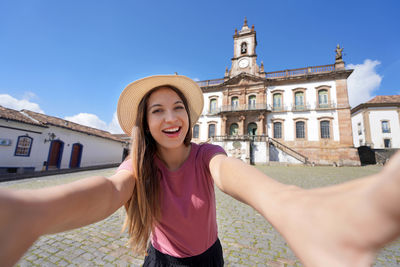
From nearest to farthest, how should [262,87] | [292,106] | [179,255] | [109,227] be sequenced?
[179,255] → [109,227] → [292,106] → [262,87]

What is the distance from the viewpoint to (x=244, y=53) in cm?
2308

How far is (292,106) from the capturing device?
1919 centimetres

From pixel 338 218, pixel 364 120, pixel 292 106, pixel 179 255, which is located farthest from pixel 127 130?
pixel 364 120

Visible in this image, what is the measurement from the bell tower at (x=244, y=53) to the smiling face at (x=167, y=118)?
22.5 meters

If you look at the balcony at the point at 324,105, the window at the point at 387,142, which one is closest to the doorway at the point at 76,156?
the balcony at the point at 324,105

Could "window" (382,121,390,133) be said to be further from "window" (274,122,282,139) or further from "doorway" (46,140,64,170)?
"doorway" (46,140,64,170)

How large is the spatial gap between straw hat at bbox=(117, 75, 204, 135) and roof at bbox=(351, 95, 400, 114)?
35894 millimetres

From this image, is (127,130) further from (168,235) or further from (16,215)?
(16,215)

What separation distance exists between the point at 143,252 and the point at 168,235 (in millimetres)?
412

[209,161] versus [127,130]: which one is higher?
[127,130]

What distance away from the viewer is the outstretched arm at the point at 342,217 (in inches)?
11.7

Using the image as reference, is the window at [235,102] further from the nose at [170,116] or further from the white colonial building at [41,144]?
the nose at [170,116]

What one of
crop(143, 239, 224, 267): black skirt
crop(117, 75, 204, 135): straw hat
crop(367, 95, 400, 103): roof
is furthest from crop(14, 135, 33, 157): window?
crop(367, 95, 400, 103): roof

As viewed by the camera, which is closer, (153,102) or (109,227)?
(153,102)
